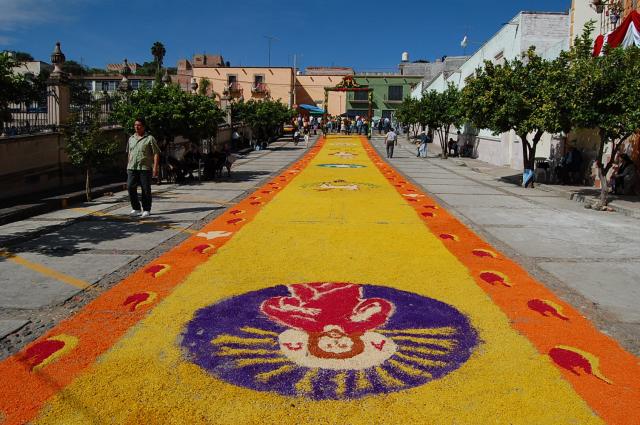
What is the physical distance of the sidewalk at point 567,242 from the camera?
17.0ft

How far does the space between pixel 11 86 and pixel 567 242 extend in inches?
324

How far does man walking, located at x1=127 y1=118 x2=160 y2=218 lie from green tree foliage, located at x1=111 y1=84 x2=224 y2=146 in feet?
15.0

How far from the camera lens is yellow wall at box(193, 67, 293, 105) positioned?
206 ft

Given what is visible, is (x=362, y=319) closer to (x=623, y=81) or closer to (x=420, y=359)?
(x=420, y=359)

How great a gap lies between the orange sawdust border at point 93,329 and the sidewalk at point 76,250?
0.18m

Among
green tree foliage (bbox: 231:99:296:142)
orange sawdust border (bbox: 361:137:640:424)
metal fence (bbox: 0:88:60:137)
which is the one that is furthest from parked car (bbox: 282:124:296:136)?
orange sawdust border (bbox: 361:137:640:424)

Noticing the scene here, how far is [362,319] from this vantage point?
465cm

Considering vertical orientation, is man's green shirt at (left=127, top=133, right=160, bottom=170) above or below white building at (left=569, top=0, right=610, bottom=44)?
below

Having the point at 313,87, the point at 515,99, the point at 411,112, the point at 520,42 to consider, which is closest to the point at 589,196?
the point at 515,99

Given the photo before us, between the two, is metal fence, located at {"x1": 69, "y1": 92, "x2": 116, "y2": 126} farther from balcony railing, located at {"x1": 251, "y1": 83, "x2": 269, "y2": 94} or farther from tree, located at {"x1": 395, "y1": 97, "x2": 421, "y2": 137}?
balcony railing, located at {"x1": 251, "y1": 83, "x2": 269, "y2": 94}

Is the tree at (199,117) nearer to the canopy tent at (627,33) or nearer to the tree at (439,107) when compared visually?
the canopy tent at (627,33)

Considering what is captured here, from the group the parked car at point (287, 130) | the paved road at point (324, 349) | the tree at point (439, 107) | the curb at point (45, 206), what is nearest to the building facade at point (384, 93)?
the parked car at point (287, 130)

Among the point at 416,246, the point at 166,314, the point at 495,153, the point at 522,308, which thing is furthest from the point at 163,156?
the point at 495,153

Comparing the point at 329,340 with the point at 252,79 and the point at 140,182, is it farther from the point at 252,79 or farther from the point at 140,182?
the point at 252,79
